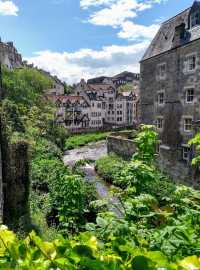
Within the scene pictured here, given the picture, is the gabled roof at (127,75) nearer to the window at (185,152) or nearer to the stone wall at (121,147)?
the stone wall at (121,147)

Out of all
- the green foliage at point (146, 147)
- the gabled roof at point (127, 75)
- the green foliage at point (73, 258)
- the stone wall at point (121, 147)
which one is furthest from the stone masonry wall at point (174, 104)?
the gabled roof at point (127, 75)

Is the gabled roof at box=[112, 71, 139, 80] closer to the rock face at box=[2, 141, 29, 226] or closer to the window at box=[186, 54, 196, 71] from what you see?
the window at box=[186, 54, 196, 71]

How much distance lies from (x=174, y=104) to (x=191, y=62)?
4029mm

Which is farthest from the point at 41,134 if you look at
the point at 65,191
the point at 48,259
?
the point at 48,259

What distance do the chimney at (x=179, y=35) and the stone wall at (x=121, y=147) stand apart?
31.5 feet

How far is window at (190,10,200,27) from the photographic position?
25.0 meters

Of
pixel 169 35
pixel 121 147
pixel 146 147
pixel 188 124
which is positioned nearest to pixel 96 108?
pixel 121 147

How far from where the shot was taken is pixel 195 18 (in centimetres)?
2528

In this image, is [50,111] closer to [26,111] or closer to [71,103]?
[26,111]

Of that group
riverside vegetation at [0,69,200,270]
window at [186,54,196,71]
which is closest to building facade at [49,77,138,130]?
window at [186,54,196,71]

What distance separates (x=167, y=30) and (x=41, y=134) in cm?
1820

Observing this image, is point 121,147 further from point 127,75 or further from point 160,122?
point 127,75

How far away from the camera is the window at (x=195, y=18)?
82.0 feet

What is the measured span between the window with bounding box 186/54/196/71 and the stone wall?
865cm
